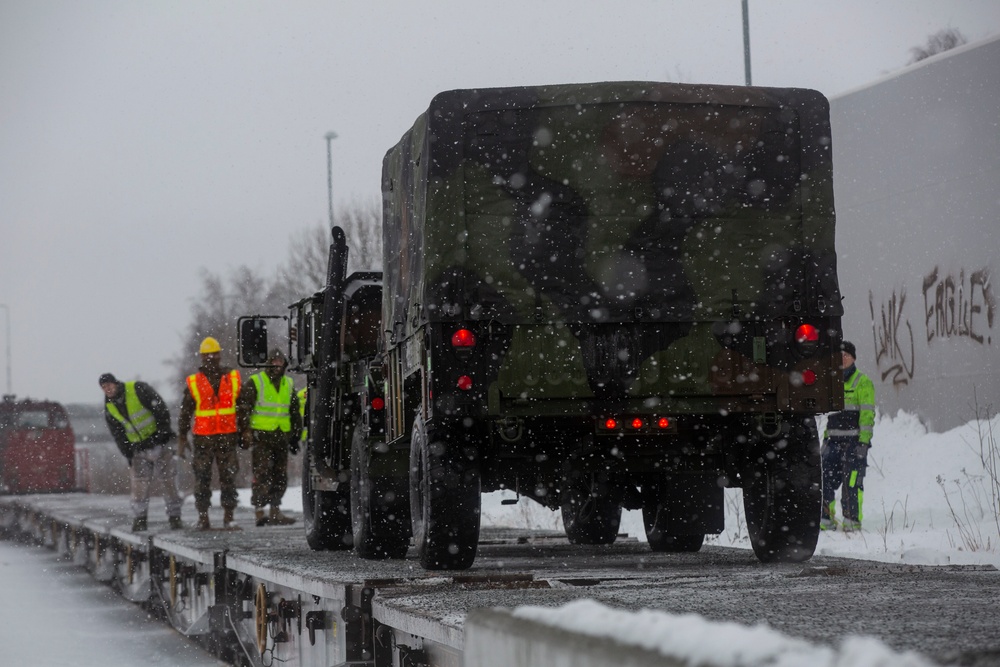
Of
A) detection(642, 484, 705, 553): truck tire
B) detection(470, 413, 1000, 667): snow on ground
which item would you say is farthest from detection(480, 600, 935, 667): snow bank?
detection(642, 484, 705, 553): truck tire

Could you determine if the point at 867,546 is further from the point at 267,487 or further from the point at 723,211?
the point at 267,487

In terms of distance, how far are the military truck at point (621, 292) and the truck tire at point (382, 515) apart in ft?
4.73

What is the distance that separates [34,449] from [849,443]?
28520 millimetres

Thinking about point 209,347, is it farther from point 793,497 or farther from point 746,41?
point 746,41

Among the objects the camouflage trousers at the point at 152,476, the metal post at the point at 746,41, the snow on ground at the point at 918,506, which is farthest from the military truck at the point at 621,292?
the metal post at the point at 746,41

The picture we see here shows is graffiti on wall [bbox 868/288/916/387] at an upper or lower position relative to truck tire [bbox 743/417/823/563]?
upper

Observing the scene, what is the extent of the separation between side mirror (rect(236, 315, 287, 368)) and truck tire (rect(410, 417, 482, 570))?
501cm

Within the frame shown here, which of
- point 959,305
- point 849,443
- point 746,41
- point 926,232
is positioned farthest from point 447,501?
point 746,41

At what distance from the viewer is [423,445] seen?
26.9 feet

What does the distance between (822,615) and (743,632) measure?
272 centimetres

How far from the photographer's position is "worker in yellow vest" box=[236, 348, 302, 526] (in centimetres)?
1612

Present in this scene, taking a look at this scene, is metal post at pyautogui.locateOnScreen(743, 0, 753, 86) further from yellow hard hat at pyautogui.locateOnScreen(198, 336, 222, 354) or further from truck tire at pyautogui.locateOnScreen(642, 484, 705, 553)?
truck tire at pyautogui.locateOnScreen(642, 484, 705, 553)

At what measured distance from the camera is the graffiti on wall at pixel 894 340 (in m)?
18.0

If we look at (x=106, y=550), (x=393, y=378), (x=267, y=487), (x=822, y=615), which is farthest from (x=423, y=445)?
(x=106, y=550)
